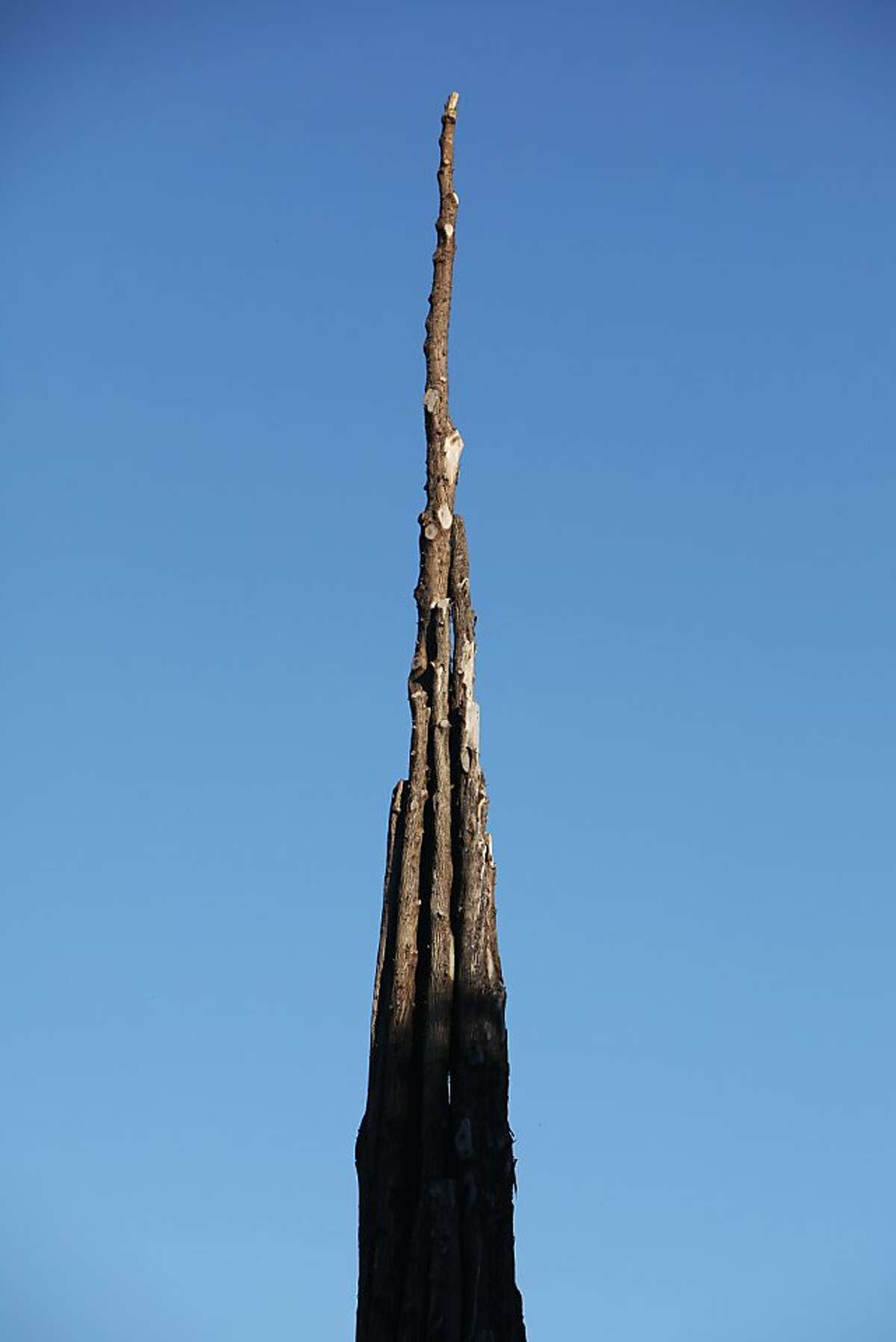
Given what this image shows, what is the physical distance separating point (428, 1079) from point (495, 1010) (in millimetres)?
615

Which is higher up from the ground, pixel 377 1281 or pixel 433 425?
pixel 433 425

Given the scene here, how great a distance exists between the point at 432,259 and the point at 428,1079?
5796mm

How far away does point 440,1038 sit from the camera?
12.8 metres

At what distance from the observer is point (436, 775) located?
44.0 feet

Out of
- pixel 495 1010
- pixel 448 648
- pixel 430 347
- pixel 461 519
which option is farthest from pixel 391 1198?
pixel 430 347

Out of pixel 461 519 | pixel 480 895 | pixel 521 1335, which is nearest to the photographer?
pixel 521 1335

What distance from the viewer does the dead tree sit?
12.1m

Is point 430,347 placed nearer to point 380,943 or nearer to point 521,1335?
point 380,943

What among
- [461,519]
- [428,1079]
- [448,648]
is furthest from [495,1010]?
[461,519]

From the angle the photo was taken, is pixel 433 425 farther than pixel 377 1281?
Yes

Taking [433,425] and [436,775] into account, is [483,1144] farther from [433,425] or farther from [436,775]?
[433,425]

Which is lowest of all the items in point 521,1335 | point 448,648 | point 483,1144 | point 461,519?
point 521,1335

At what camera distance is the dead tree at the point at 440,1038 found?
39.8 ft

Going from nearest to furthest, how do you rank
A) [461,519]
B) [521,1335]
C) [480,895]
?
[521,1335] → [480,895] → [461,519]
